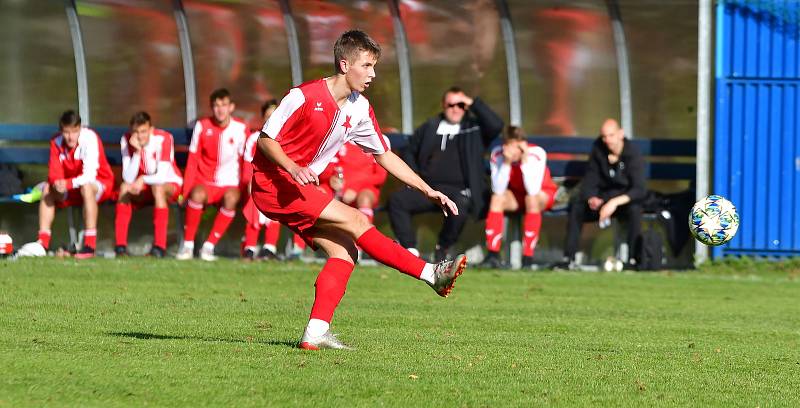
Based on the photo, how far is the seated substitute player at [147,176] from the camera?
14922mm

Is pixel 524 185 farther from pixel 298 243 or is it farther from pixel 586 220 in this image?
pixel 298 243

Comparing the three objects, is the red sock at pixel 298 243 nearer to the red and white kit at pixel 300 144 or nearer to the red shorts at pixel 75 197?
the red shorts at pixel 75 197

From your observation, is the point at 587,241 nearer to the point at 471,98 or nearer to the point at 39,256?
the point at 471,98

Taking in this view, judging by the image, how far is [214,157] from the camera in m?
15.1

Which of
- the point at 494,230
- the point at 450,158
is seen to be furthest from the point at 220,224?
the point at 494,230

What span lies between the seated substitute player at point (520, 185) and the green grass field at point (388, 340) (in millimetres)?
1135

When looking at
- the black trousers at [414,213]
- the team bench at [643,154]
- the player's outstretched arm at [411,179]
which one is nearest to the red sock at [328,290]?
the player's outstretched arm at [411,179]

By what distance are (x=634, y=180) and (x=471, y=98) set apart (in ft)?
7.04

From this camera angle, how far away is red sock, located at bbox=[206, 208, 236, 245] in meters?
14.9

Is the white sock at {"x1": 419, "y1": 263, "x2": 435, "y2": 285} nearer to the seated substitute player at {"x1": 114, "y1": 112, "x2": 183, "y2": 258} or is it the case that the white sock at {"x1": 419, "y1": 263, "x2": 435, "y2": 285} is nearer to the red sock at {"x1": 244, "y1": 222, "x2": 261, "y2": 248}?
the red sock at {"x1": 244, "y1": 222, "x2": 261, "y2": 248}

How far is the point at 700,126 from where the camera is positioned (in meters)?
15.2

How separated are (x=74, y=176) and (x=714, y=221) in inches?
266

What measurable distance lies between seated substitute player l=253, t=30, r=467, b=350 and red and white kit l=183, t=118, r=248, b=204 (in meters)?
7.60

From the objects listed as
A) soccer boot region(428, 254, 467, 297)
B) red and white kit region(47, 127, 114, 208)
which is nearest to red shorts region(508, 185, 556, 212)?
red and white kit region(47, 127, 114, 208)
